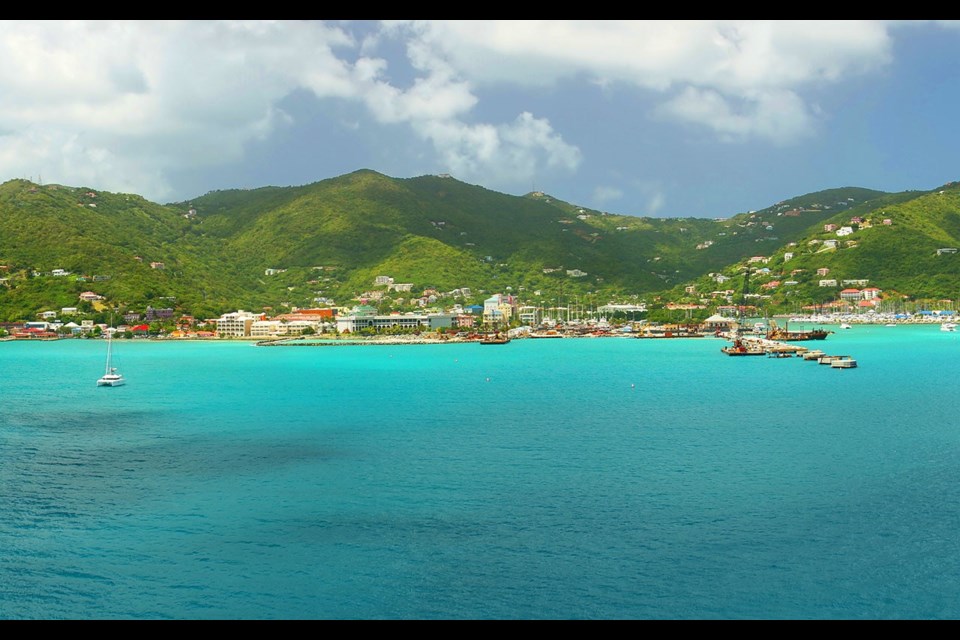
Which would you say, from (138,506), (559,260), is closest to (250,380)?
(138,506)

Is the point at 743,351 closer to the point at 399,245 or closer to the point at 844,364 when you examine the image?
the point at 844,364

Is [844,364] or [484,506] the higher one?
[844,364]

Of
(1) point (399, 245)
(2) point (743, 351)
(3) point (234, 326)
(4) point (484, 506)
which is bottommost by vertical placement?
(4) point (484, 506)

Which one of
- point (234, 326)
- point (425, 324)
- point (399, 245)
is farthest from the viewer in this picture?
point (399, 245)

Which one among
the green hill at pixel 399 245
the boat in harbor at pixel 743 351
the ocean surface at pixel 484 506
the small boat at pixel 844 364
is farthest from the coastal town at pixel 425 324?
the ocean surface at pixel 484 506

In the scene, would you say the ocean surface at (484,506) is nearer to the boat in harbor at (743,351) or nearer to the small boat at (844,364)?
the small boat at (844,364)

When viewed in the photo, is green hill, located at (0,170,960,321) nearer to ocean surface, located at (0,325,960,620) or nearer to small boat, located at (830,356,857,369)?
small boat, located at (830,356,857,369)

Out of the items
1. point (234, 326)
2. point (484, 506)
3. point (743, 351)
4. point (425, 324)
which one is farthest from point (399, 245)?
point (484, 506)

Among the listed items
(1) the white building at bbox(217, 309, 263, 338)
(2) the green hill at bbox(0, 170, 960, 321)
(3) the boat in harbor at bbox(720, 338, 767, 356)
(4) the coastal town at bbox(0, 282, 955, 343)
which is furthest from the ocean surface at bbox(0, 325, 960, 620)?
(2) the green hill at bbox(0, 170, 960, 321)
